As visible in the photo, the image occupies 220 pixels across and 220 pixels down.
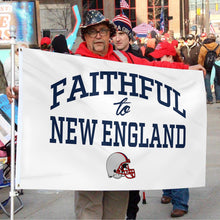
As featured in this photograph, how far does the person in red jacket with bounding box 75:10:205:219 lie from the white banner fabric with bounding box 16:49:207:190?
210mm

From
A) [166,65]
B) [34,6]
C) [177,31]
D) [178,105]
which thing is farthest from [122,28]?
[177,31]

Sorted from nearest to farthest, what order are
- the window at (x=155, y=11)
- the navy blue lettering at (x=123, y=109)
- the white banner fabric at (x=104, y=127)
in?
the white banner fabric at (x=104, y=127), the navy blue lettering at (x=123, y=109), the window at (x=155, y=11)

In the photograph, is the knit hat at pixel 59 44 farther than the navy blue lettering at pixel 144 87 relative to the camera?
Yes

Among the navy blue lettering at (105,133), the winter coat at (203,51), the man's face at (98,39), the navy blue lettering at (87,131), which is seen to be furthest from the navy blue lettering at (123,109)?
the winter coat at (203,51)

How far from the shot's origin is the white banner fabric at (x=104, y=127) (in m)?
3.36

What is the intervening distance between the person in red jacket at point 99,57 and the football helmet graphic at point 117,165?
218 mm

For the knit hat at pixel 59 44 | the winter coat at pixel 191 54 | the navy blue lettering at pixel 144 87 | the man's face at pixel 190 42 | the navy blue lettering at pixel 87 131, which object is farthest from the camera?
the man's face at pixel 190 42

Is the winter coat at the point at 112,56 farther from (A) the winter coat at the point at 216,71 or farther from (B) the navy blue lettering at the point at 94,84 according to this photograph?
(A) the winter coat at the point at 216,71

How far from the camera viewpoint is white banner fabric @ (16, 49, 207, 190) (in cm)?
336

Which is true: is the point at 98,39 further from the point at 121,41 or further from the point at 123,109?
the point at 121,41

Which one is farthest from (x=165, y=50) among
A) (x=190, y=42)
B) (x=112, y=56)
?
(x=190, y=42)

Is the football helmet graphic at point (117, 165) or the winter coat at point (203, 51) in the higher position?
the winter coat at point (203, 51)

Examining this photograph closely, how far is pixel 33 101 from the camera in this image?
11.0 feet

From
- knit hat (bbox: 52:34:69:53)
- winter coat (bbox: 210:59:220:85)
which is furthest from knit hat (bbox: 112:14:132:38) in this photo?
winter coat (bbox: 210:59:220:85)
